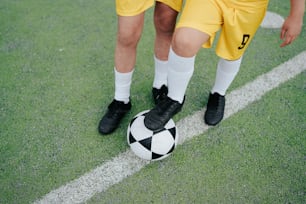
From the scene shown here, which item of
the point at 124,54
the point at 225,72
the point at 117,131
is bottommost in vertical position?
the point at 117,131

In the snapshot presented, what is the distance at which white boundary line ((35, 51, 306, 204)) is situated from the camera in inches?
79.7

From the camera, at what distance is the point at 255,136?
7.95 ft

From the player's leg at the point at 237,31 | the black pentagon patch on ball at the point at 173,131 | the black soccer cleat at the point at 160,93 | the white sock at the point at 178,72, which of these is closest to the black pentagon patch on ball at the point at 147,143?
the black pentagon patch on ball at the point at 173,131

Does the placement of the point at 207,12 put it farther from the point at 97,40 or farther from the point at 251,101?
the point at 97,40

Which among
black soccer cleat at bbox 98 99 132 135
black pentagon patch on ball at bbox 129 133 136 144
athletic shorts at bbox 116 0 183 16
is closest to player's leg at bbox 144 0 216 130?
black pentagon patch on ball at bbox 129 133 136 144

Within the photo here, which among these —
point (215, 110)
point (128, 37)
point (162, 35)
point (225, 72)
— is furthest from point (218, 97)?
point (128, 37)

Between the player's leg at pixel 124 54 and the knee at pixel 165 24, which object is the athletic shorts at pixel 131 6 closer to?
the player's leg at pixel 124 54

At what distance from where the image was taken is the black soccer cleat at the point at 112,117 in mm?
2363

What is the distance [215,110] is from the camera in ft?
8.23

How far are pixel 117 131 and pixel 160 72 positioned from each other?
59 centimetres

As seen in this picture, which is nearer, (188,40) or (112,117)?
(188,40)

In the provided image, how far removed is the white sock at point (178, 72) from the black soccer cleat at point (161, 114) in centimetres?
4

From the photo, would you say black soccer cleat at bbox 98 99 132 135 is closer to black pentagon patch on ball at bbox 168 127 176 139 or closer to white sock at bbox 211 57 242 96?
black pentagon patch on ball at bbox 168 127 176 139

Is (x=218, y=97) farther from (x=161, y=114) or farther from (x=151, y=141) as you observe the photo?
(x=151, y=141)
